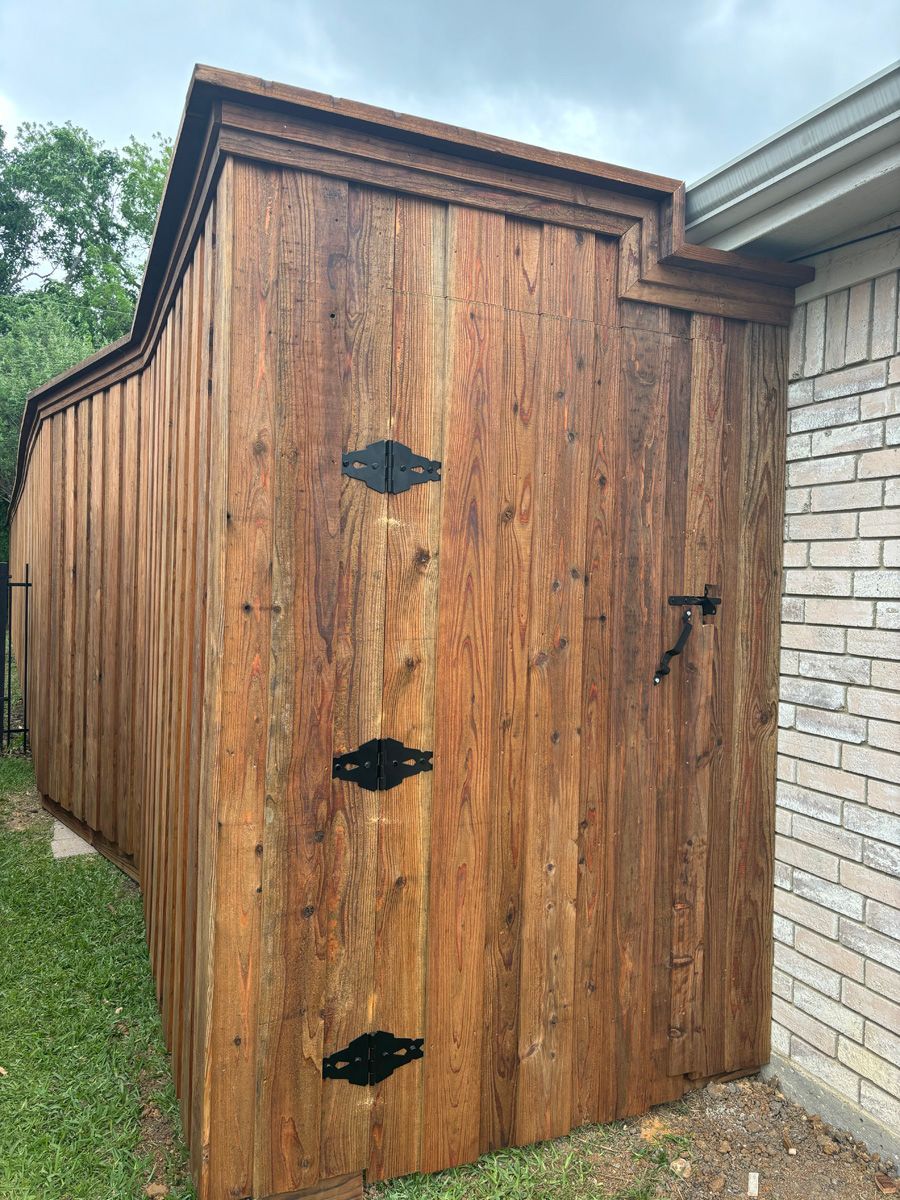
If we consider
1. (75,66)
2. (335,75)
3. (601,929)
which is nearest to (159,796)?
(601,929)

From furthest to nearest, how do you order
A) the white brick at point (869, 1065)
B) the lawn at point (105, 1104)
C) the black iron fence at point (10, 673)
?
1. the black iron fence at point (10, 673)
2. the white brick at point (869, 1065)
3. the lawn at point (105, 1104)

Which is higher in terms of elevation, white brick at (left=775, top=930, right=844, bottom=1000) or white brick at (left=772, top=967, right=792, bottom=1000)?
white brick at (left=775, top=930, right=844, bottom=1000)

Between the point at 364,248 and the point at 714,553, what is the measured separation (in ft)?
4.43

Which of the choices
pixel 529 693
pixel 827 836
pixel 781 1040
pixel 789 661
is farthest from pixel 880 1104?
pixel 529 693

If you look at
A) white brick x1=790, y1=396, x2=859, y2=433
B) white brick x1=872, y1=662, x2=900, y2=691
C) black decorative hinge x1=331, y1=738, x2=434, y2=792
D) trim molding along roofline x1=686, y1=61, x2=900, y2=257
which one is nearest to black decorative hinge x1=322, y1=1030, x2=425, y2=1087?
black decorative hinge x1=331, y1=738, x2=434, y2=792

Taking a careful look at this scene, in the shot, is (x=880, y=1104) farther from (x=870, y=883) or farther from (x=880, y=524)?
(x=880, y=524)

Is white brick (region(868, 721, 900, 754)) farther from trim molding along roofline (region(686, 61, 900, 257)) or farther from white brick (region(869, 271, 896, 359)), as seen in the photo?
trim molding along roofline (region(686, 61, 900, 257))

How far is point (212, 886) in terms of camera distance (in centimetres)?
186

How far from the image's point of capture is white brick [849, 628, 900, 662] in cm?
220

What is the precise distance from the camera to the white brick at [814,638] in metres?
2.36

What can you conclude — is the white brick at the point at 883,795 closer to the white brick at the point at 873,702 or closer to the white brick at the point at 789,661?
the white brick at the point at 873,702

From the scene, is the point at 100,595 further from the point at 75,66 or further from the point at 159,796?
the point at 75,66

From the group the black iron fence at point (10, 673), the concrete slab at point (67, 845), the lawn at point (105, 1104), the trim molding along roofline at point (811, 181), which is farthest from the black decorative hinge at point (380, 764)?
the black iron fence at point (10, 673)

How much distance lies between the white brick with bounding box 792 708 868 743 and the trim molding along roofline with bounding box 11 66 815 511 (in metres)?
1.23
